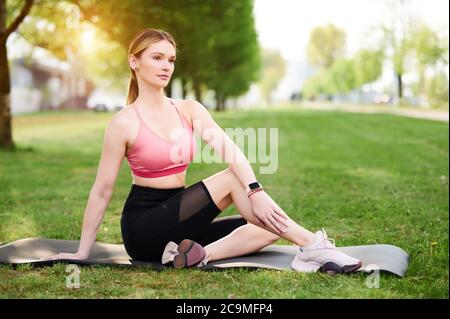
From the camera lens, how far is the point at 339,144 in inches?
650

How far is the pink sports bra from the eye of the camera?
4.09m

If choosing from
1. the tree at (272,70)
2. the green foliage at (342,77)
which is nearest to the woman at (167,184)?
the green foliage at (342,77)

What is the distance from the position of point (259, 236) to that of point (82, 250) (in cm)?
129

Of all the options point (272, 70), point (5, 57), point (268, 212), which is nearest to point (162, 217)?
point (268, 212)

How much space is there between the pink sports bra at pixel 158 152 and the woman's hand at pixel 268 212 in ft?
1.96

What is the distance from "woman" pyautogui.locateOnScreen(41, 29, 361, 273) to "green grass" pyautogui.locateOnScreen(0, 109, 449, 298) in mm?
173

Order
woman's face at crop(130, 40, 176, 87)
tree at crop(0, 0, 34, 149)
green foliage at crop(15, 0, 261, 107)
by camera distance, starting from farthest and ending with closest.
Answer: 1. green foliage at crop(15, 0, 261, 107)
2. tree at crop(0, 0, 34, 149)
3. woman's face at crop(130, 40, 176, 87)

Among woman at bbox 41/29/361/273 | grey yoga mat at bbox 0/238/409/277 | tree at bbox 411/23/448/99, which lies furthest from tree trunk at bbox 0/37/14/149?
tree at bbox 411/23/448/99

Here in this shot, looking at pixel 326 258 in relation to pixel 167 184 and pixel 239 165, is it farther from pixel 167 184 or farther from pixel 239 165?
pixel 167 184

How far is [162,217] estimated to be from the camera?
4109mm

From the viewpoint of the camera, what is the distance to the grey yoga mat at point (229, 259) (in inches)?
164

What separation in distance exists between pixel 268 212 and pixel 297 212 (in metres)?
3.10

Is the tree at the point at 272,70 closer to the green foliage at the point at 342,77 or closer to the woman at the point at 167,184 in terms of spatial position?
the green foliage at the point at 342,77

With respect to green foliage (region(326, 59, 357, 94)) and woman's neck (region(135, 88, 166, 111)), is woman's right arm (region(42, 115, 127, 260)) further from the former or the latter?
green foliage (region(326, 59, 357, 94))
